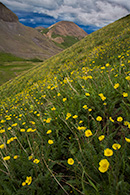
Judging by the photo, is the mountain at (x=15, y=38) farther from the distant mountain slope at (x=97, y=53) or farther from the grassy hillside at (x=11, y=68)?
the distant mountain slope at (x=97, y=53)

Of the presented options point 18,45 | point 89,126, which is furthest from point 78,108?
point 18,45

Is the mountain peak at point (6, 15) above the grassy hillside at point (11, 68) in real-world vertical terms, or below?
above

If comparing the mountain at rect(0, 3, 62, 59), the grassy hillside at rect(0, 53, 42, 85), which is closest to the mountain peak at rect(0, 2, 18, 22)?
the mountain at rect(0, 3, 62, 59)

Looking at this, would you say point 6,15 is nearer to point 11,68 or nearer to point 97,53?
point 11,68

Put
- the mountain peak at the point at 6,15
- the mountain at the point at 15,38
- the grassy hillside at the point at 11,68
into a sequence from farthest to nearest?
the mountain peak at the point at 6,15
the mountain at the point at 15,38
the grassy hillside at the point at 11,68

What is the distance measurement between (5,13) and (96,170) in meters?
222

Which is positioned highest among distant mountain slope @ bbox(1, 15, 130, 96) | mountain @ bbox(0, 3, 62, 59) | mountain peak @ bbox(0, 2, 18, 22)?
mountain peak @ bbox(0, 2, 18, 22)

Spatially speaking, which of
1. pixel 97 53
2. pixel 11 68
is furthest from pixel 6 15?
pixel 97 53

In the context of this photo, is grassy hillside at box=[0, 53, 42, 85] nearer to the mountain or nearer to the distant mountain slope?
the mountain

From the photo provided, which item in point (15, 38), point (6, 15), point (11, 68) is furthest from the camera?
point (6, 15)

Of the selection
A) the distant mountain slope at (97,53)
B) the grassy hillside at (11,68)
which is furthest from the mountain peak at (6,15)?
the distant mountain slope at (97,53)

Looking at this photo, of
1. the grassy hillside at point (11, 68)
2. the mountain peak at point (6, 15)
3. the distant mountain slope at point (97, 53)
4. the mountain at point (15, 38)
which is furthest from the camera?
the mountain peak at point (6, 15)

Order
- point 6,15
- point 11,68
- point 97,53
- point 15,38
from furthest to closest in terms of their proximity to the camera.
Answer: point 6,15
point 15,38
point 11,68
point 97,53


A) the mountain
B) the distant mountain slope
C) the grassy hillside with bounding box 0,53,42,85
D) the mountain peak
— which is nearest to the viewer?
the distant mountain slope
